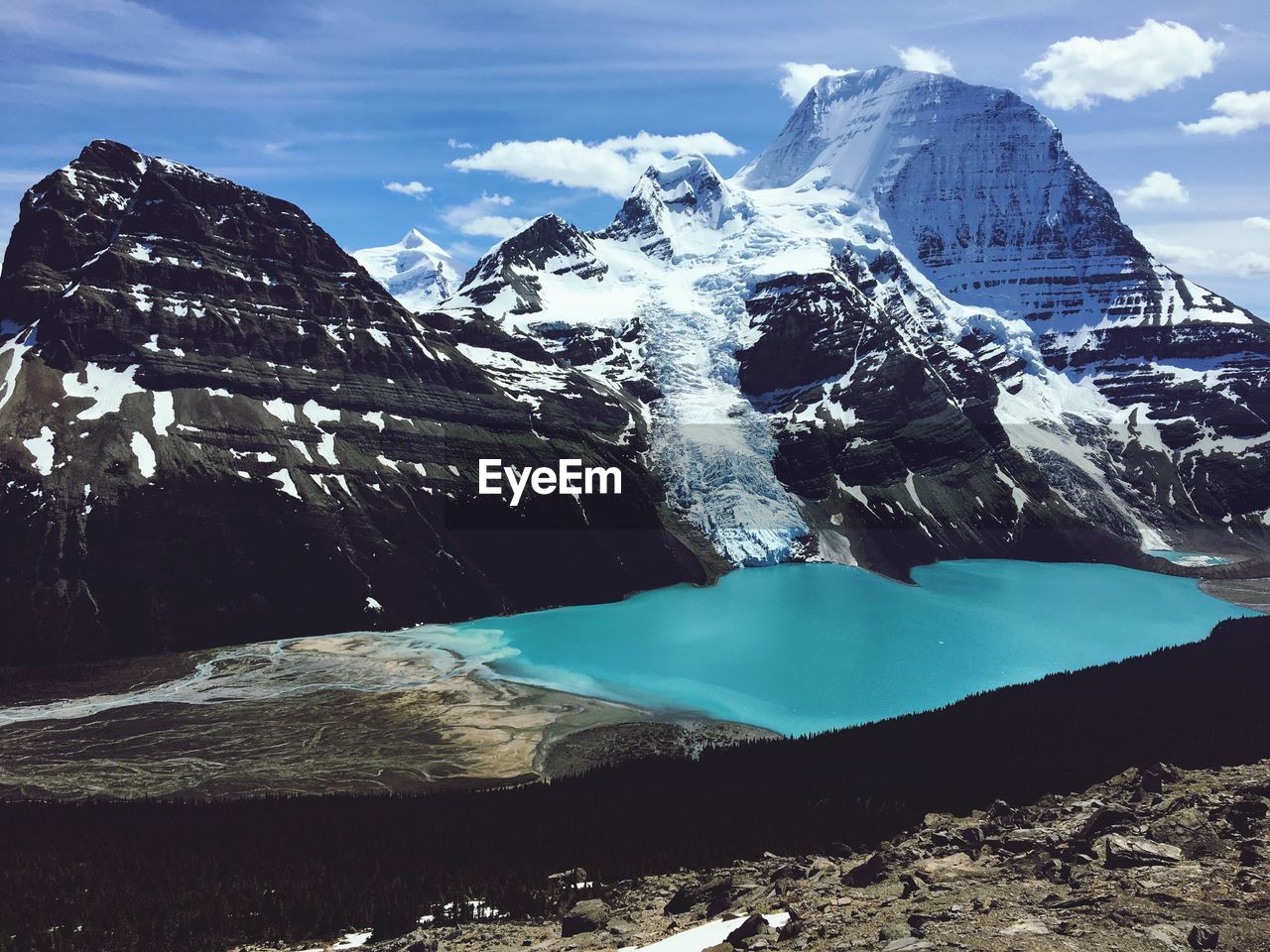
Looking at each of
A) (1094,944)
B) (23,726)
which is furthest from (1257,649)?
(23,726)

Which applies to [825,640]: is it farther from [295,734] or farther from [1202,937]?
[1202,937]

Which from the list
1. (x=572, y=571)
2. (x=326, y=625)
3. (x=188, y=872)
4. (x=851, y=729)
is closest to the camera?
(x=188, y=872)

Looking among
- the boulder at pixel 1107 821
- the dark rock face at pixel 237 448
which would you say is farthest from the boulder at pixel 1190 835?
the dark rock face at pixel 237 448

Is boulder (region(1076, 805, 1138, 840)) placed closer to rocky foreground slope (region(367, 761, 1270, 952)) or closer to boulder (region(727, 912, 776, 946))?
rocky foreground slope (region(367, 761, 1270, 952))

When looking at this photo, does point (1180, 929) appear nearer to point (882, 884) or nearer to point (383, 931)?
point (882, 884)

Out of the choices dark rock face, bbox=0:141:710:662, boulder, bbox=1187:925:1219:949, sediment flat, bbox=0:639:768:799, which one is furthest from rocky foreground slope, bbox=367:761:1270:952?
dark rock face, bbox=0:141:710:662

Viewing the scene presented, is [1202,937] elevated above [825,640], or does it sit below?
above

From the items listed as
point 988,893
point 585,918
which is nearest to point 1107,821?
point 988,893
